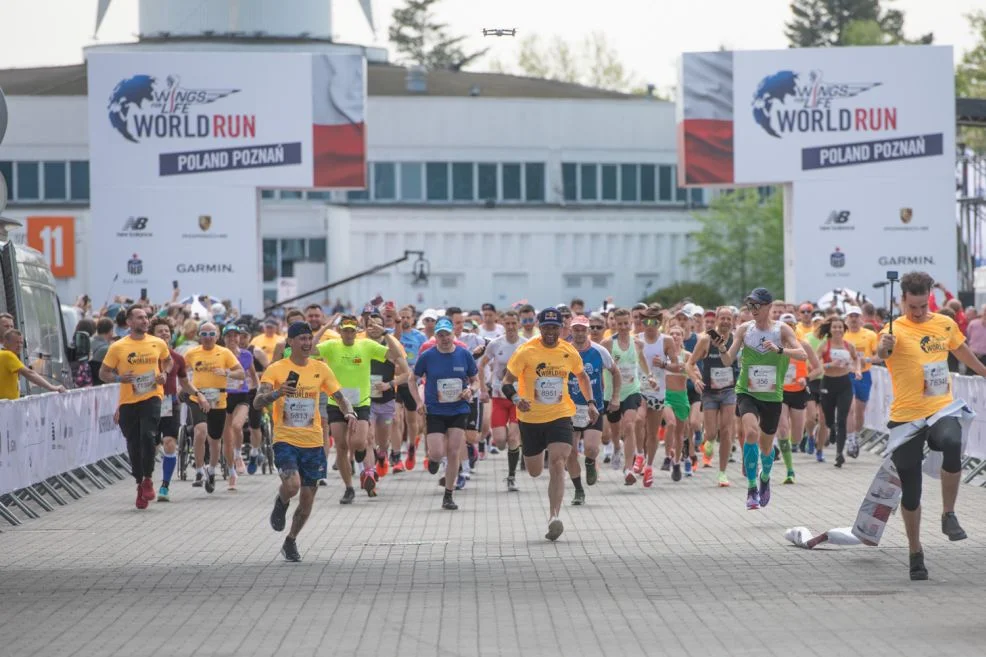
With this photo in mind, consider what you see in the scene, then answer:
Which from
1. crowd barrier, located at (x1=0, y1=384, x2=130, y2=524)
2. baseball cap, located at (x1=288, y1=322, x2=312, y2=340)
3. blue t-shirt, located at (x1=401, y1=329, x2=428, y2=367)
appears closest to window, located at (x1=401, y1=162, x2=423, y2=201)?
blue t-shirt, located at (x1=401, y1=329, x2=428, y2=367)

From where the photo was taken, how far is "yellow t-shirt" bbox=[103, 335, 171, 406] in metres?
19.2

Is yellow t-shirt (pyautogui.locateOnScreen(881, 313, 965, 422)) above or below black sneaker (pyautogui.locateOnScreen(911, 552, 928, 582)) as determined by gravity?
above

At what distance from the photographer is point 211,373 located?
847 inches

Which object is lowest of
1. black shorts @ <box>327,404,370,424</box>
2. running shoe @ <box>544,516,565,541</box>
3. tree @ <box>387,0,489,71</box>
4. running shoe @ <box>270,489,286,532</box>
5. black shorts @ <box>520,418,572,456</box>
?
running shoe @ <box>544,516,565,541</box>

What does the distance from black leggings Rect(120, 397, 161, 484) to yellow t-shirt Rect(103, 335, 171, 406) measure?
0.22ft

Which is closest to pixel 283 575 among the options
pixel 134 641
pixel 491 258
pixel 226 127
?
pixel 134 641

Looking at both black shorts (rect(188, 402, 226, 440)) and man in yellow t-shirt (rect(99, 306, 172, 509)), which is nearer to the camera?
man in yellow t-shirt (rect(99, 306, 172, 509))

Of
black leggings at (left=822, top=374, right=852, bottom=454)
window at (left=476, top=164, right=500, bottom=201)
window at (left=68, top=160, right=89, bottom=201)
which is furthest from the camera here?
window at (left=476, top=164, right=500, bottom=201)

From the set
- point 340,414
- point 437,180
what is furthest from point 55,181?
point 340,414

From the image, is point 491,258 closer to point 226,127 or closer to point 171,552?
point 226,127

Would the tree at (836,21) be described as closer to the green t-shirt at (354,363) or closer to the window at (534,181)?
the window at (534,181)

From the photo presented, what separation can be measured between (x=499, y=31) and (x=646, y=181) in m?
64.0

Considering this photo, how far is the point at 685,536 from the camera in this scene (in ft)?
51.1

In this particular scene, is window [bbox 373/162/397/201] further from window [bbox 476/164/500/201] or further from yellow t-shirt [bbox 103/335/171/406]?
yellow t-shirt [bbox 103/335/171/406]
